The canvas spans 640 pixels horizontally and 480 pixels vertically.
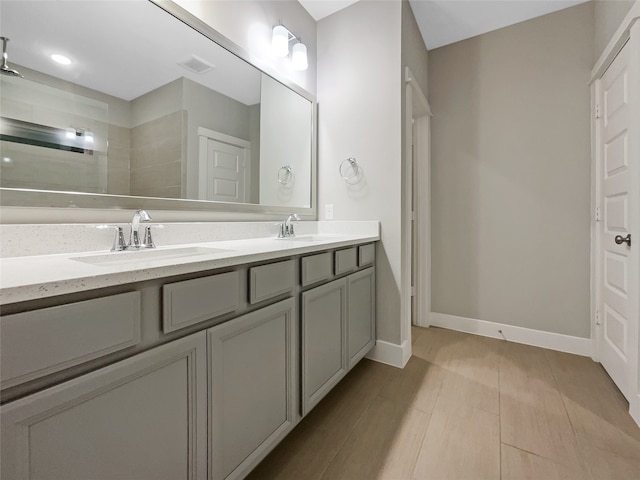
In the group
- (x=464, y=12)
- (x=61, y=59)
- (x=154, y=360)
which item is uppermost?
(x=464, y=12)

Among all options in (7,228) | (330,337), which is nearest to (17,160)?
(7,228)

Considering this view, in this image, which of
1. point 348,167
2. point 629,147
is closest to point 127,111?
point 348,167

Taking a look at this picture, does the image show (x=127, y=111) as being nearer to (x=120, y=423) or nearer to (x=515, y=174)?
(x=120, y=423)

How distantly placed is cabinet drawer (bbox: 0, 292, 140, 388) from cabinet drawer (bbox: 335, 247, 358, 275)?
1.00 m

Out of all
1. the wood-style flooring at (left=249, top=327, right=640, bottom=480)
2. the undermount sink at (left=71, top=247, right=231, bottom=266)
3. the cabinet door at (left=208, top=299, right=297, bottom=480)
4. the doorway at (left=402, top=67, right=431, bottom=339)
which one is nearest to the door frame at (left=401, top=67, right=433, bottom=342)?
the doorway at (left=402, top=67, right=431, bottom=339)

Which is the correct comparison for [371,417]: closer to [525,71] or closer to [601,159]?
[601,159]

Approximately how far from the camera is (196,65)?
4.63ft

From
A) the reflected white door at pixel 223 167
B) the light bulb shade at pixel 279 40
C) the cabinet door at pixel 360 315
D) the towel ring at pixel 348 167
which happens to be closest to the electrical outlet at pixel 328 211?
the towel ring at pixel 348 167

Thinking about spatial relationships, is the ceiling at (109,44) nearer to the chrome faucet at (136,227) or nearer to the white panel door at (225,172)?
the white panel door at (225,172)

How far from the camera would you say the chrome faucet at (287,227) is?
1865mm

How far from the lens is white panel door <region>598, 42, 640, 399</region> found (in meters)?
1.53

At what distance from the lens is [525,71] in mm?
2340

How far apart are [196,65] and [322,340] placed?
4.84 ft

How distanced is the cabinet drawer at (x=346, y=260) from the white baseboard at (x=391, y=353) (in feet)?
2.28
